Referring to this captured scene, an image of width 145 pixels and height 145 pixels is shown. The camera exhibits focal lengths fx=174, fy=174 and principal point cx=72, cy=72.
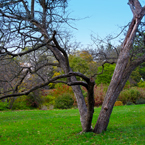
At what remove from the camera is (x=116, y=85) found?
628 centimetres

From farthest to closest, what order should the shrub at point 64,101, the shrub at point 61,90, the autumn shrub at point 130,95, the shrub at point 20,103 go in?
the shrub at point 61,90
the shrub at point 20,103
the autumn shrub at point 130,95
the shrub at point 64,101

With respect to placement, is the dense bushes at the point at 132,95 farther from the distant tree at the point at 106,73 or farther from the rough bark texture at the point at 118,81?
the rough bark texture at the point at 118,81

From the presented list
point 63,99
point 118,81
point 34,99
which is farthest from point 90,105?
point 34,99

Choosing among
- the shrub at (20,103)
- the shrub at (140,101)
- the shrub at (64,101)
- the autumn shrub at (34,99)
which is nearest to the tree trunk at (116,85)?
the shrub at (64,101)

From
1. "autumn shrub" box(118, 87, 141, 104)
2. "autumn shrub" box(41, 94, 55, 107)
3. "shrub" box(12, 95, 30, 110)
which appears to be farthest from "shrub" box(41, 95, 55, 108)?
"autumn shrub" box(118, 87, 141, 104)

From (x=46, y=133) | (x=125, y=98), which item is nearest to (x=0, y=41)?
(x=46, y=133)

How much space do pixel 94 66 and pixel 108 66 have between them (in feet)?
9.63

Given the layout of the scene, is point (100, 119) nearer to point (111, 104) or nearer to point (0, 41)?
point (111, 104)

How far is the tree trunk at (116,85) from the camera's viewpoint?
623 centimetres

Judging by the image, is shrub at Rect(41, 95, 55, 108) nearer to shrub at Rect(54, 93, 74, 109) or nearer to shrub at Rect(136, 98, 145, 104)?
shrub at Rect(54, 93, 74, 109)

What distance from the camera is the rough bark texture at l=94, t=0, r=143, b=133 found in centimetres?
623

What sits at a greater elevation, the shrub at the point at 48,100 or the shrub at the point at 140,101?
the shrub at the point at 48,100

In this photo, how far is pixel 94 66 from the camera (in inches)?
1022

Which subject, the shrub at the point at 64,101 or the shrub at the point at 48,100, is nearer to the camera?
the shrub at the point at 64,101
